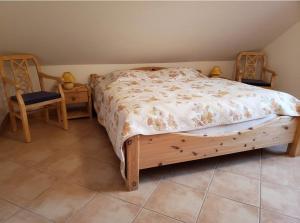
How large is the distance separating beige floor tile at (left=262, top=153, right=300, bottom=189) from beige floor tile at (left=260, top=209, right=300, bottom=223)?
0.38 metres

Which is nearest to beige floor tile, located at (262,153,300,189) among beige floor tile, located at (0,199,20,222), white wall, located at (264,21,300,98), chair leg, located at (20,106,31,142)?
white wall, located at (264,21,300,98)

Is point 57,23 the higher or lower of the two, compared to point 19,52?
higher

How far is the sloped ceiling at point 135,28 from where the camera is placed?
7.22 ft

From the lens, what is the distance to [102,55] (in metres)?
2.99

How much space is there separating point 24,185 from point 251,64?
3.73 m

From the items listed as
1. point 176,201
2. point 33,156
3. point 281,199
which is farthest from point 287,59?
point 33,156

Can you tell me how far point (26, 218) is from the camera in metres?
1.36

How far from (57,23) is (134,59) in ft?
3.98

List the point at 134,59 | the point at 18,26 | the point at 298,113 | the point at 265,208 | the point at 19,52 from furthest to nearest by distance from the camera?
the point at 134,59, the point at 19,52, the point at 18,26, the point at 298,113, the point at 265,208

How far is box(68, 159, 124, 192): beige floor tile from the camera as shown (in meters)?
1.67

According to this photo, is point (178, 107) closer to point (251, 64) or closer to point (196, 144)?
point (196, 144)

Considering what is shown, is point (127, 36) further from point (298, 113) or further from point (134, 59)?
point (298, 113)

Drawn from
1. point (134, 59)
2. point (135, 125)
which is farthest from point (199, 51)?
point (135, 125)

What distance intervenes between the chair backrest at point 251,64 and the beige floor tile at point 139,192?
268 centimetres
